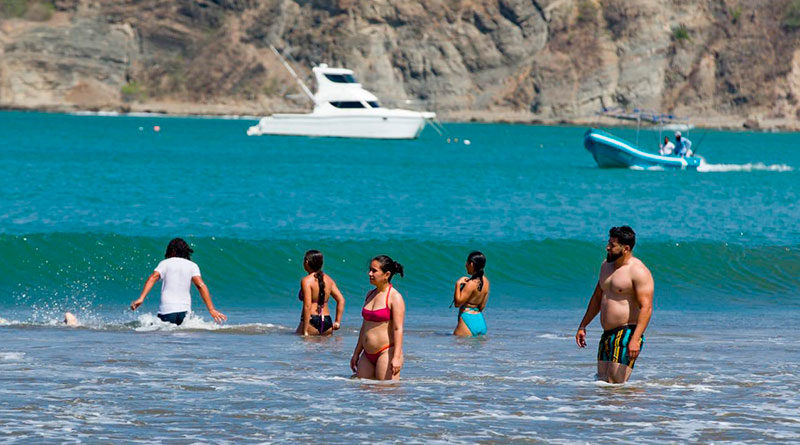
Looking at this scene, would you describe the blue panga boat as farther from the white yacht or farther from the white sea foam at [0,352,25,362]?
the white sea foam at [0,352,25,362]

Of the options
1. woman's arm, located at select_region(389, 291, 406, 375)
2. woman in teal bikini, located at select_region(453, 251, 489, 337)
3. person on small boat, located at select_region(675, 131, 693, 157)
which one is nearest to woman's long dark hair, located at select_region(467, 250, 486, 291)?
woman in teal bikini, located at select_region(453, 251, 489, 337)

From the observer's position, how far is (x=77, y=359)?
10.9 meters

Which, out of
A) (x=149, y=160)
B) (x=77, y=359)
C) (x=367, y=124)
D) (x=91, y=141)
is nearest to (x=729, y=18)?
(x=367, y=124)

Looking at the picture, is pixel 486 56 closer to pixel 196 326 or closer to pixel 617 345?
pixel 196 326

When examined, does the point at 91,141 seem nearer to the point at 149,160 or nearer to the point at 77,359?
the point at 149,160

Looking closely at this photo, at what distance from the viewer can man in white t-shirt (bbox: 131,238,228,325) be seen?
12.1m

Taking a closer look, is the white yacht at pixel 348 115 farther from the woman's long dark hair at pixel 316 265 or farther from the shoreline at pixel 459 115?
the woman's long dark hair at pixel 316 265

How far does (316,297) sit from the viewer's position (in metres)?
12.4

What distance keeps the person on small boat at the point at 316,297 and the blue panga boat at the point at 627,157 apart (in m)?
43.2

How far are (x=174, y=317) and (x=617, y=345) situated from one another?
16.8ft

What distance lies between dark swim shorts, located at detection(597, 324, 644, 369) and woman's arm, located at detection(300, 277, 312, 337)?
365 centimetres

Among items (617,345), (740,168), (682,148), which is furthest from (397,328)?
(740,168)

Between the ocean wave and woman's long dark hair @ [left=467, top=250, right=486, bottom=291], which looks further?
the ocean wave

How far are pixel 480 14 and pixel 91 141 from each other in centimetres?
5663
